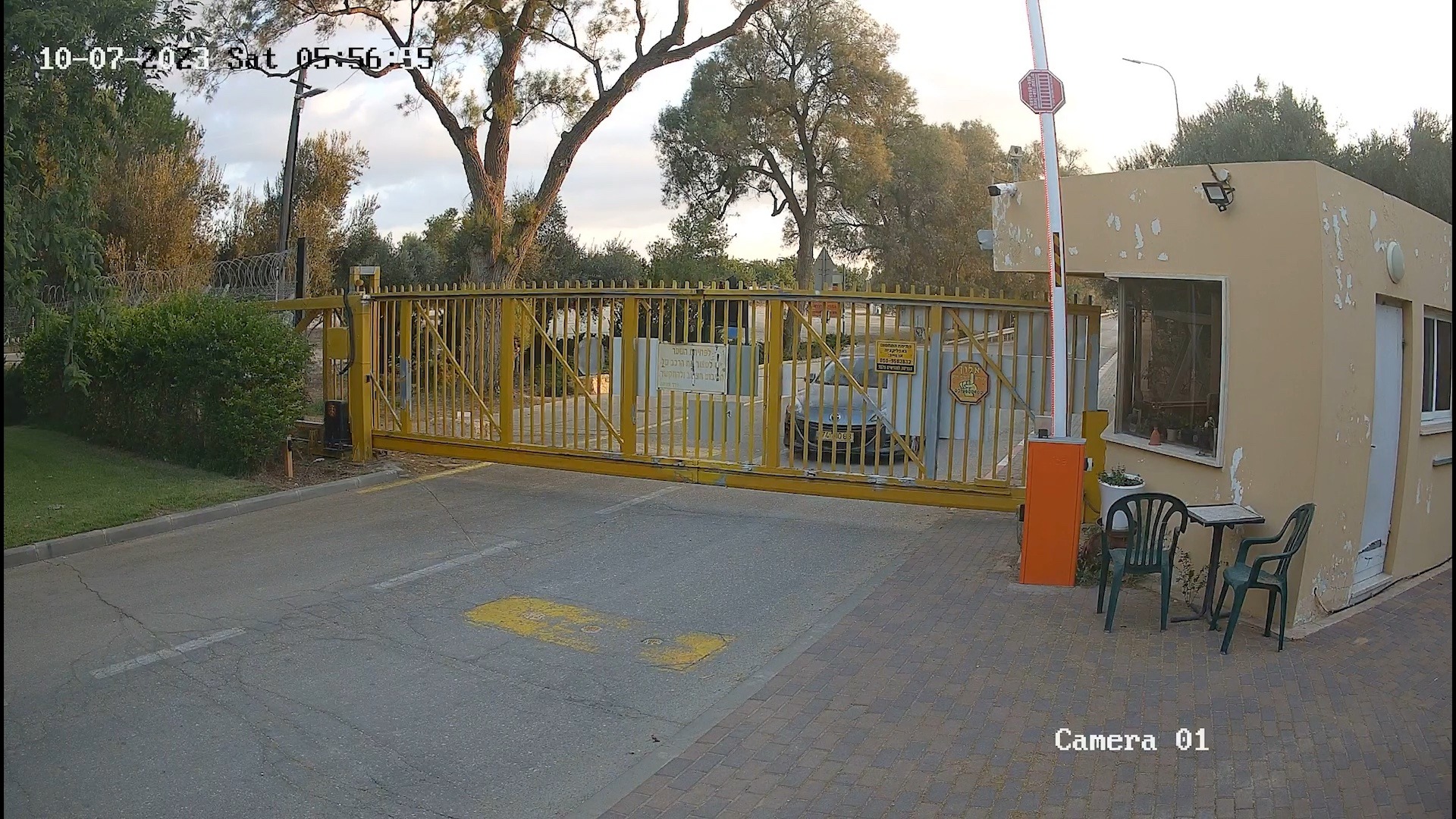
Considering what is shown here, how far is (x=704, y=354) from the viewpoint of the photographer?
11172 millimetres

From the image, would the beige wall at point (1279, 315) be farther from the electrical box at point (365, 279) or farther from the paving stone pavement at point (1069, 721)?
the electrical box at point (365, 279)

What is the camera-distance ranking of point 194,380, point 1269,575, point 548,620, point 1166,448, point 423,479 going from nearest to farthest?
point 1269,575 < point 548,620 < point 1166,448 < point 194,380 < point 423,479

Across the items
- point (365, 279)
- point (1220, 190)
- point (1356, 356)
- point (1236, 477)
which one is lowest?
point (1236, 477)

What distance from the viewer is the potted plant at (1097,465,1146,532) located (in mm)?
8367

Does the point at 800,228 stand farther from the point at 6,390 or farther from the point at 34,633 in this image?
the point at 34,633

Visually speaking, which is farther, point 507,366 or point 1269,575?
point 507,366

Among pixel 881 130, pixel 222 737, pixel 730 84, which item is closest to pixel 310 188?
pixel 730 84

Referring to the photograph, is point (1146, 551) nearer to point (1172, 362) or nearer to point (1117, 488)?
point (1117, 488)

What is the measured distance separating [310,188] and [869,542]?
2259 cm

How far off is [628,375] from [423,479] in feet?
9.87

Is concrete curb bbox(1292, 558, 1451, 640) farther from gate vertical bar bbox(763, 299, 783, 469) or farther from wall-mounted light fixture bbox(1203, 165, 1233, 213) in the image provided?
gate vertical bar bbox(763, 299, 783, 469)

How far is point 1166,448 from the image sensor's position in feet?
27.7

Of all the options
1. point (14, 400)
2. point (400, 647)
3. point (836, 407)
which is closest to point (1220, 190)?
point (836, 407)

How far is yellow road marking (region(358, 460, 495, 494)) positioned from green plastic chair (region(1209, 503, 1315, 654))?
28.1 ft
